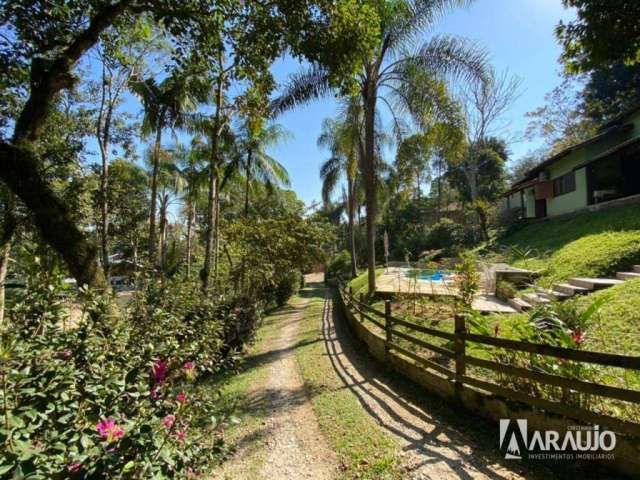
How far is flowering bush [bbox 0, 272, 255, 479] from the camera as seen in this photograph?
52.7 inches

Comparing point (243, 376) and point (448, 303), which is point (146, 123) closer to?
point (243, 376)

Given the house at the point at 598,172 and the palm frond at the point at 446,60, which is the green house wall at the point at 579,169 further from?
the palm frond at the point at 446,60

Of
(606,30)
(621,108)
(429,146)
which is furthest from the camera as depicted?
(621,108)

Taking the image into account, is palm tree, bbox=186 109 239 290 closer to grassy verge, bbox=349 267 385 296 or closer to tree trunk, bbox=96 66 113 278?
tree trunk, bbox=96 66 113 278

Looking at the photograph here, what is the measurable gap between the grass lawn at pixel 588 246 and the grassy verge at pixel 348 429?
501 centimetres

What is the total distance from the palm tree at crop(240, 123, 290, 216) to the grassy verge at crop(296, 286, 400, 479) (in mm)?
10758

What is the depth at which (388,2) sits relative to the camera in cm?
760

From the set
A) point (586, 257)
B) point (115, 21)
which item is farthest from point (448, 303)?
point (115, 21)

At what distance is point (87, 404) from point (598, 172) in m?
19.5

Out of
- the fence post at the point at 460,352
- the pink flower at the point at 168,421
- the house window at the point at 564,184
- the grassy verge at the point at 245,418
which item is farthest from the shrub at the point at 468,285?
the house window at the point at 564,184

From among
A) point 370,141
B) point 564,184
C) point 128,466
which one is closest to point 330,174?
point 370,141

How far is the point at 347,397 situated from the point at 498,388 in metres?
2.28

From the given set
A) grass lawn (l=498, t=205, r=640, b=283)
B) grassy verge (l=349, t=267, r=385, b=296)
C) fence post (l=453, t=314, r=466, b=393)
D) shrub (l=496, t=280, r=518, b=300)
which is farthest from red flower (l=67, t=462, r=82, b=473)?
grassy verge (l=349, t=267, r=385, b=296)

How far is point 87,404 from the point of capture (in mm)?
1710
